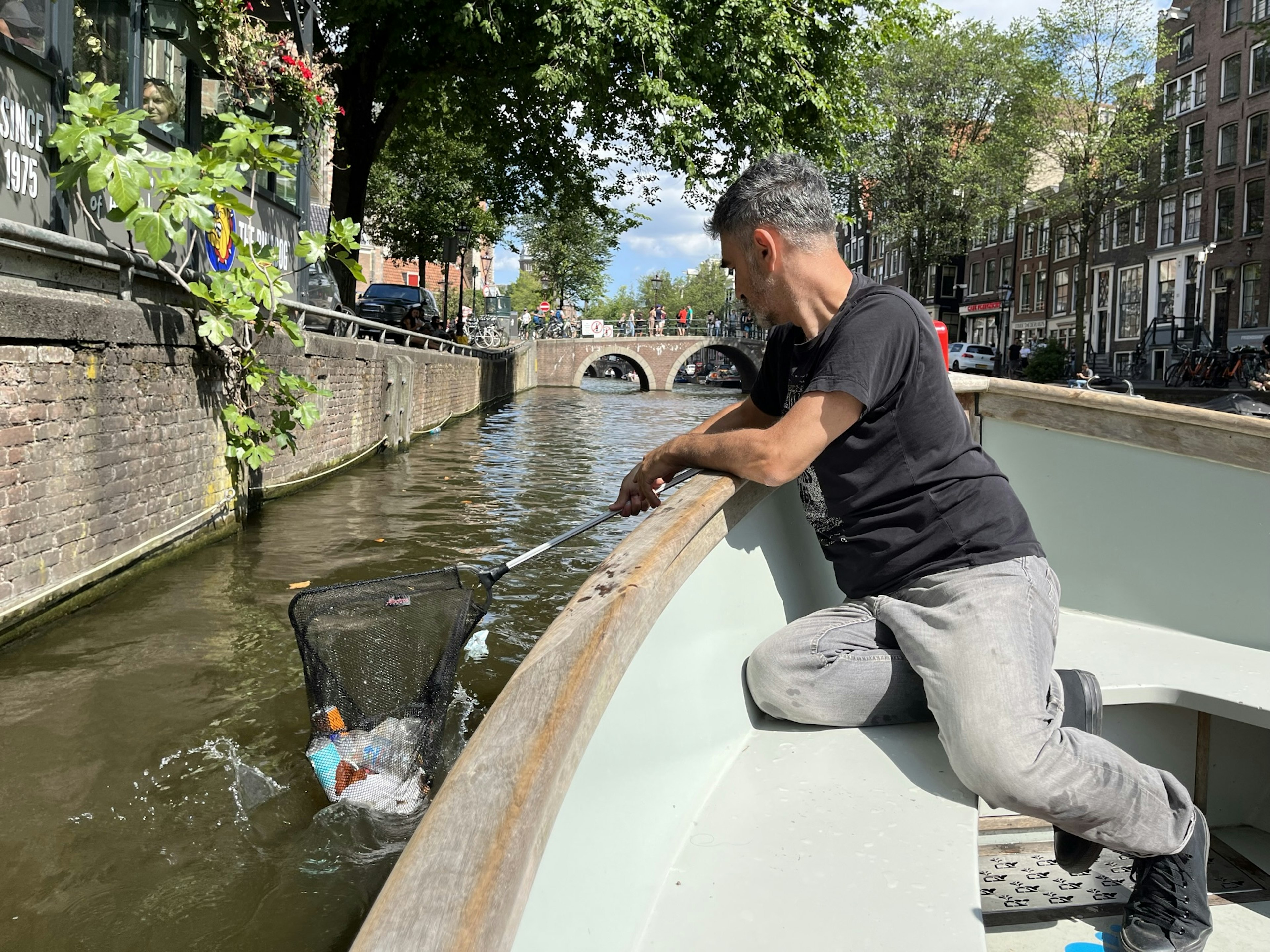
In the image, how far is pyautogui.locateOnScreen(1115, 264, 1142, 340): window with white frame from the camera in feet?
118

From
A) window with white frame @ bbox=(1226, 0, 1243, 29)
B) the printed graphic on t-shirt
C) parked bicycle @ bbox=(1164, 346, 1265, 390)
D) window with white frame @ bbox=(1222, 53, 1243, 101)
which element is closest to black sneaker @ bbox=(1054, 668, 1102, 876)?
the printed graphic on t-shirt

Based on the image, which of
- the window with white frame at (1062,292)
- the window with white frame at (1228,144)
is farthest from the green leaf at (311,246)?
the window with white frame at (1062,292)

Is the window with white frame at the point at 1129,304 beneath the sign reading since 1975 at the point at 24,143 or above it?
above

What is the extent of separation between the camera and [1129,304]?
36.8 metres

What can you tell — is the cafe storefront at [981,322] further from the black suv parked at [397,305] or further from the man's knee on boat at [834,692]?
the man's knee on boat at [834,692]

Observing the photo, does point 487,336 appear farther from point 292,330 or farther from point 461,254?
point 292,330

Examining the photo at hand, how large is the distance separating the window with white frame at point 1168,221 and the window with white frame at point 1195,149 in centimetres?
131

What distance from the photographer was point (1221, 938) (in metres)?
1.92

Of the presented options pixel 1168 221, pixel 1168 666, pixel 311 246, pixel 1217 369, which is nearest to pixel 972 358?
pixel 1168 221

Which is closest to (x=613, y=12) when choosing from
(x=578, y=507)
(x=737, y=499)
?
(x=578, y=507)

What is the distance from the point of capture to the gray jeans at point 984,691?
176 centimetres

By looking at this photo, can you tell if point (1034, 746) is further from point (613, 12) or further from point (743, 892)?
point (613, 12)

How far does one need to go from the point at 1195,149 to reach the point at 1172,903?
35.8m

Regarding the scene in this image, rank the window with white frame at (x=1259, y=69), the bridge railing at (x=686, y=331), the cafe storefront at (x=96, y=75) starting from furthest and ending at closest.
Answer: the bridge railing at (x=686, y=331), the window with white frame at (x=1259, y=69), the cafe storefront at (x=96, y=75)
